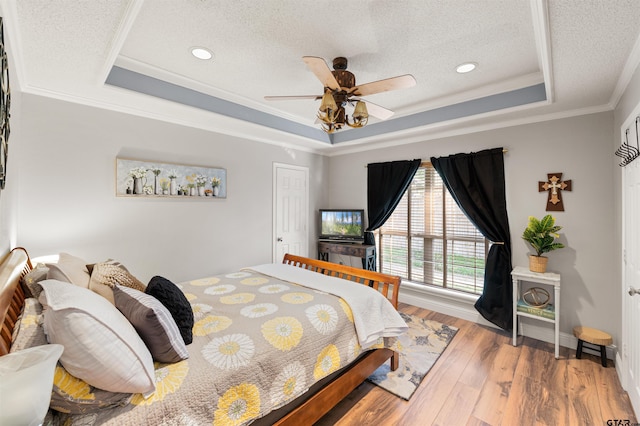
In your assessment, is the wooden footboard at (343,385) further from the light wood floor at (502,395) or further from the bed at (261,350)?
the light wood floor at (502,395)

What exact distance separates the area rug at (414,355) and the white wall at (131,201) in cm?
227

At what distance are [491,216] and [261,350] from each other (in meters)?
3.07

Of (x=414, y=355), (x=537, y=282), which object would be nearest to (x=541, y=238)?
(x=537, y=282)

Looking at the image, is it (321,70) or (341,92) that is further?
(341,92)

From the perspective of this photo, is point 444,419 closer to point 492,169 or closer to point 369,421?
point 369,421

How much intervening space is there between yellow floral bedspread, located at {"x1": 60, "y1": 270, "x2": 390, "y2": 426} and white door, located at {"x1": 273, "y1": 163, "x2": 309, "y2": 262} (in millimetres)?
2005

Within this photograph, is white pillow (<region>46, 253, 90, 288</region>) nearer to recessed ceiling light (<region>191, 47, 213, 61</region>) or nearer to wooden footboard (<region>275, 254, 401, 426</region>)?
wooden footboard (<region>275, 254, 401, 426</region>)

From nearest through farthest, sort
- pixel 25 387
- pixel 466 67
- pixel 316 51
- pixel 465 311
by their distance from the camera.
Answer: pixel 25 387
pixel 316 51
pixel 466 67
pixel 465 311

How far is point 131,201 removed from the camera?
2953 millimetres

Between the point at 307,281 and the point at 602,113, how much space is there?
3294 millimetres

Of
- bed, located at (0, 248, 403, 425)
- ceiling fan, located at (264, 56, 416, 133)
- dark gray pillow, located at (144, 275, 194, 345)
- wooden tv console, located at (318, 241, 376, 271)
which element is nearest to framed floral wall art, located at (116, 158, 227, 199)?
bed, located at (0, 248, 403, 425)

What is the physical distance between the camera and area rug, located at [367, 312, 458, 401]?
7.53 feet

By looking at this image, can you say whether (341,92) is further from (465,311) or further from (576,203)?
(465,311)

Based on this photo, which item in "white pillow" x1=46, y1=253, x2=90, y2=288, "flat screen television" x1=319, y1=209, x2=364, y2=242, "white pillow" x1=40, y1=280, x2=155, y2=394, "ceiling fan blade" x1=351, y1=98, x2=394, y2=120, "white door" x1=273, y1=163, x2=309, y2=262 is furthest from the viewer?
"flat screen television" x1=319, y1=209, x2=364, y2=242
